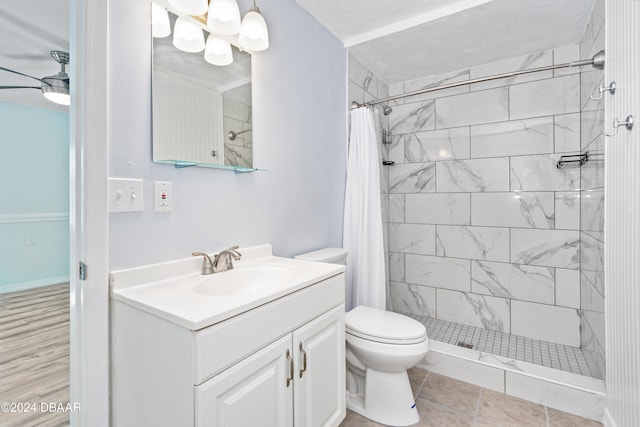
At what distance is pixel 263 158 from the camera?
165cm

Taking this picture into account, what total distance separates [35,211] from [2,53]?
7.12 ft

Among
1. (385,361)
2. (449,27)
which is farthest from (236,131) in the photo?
(449,27)

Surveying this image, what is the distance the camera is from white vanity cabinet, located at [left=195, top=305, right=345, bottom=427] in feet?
2.81

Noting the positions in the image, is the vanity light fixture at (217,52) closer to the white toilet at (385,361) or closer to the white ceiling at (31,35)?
the white ceiling at (31,35)

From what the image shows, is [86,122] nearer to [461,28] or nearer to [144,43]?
[144,43]

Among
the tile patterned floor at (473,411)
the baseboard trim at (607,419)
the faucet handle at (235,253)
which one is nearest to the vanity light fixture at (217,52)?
the faucet handle at (235,253)

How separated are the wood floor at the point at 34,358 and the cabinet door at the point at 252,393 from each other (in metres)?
1.28

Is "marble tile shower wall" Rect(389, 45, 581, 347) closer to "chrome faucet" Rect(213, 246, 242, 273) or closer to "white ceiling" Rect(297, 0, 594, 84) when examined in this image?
"white ceiling" Rect(297, 0, 594, 84)

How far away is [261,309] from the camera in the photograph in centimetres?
98

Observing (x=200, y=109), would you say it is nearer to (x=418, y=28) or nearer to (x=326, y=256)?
(x=326, y=256)

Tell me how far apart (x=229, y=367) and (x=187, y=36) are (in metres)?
1.33

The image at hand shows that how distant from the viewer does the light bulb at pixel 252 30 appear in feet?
4.66

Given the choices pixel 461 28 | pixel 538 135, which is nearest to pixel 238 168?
pixel 461 28

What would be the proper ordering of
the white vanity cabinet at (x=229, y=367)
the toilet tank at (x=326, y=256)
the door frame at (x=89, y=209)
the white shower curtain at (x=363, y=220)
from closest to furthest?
the white vanity cabinet at (x=229, y=367)
the door frame at (x=89, y=209)
the toilet tank at (x=326, y=256)
the white shower curtain at (x=363, y=220)
